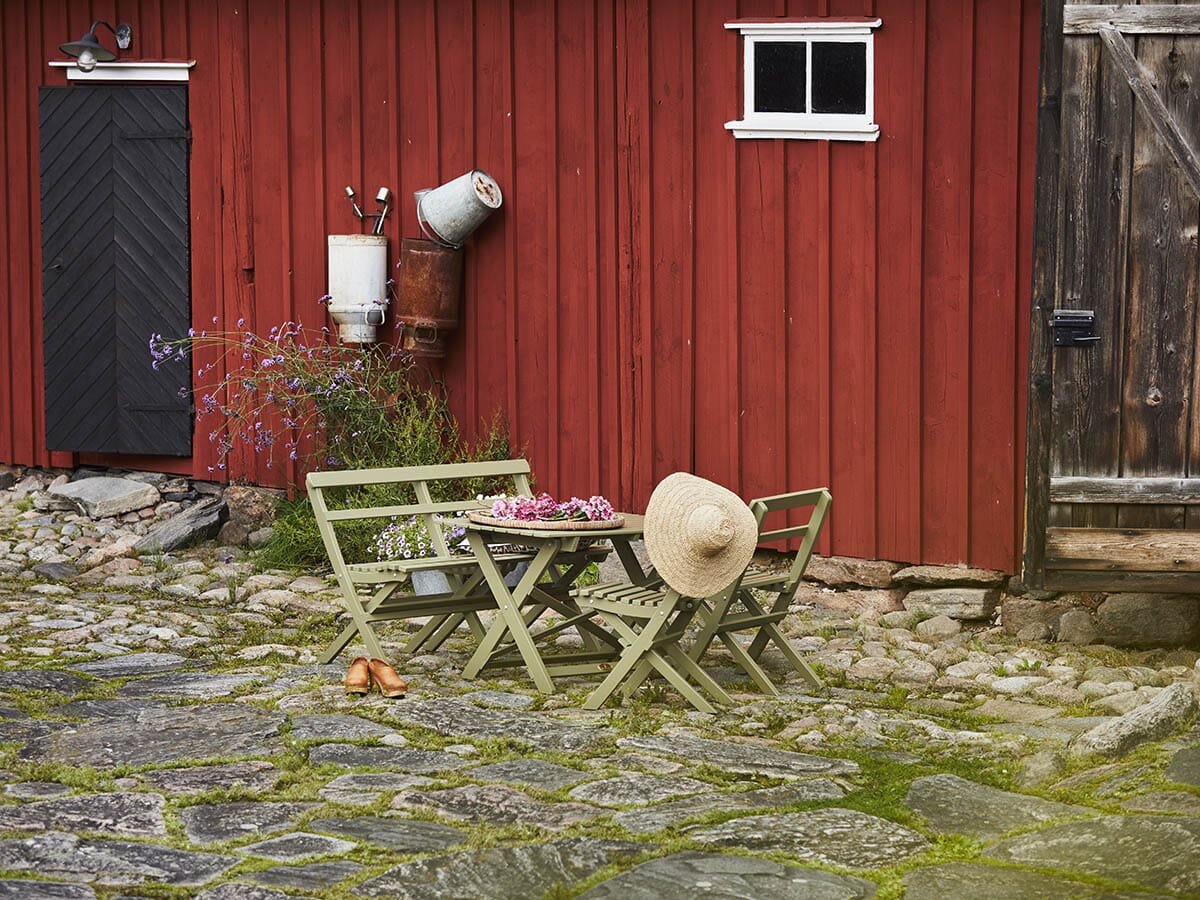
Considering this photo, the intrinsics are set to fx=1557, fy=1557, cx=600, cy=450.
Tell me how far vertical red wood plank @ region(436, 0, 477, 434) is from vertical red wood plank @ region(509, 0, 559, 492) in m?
0.31

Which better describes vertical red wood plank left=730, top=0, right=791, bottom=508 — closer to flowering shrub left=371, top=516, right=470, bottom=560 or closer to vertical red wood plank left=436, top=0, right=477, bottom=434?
flowering shrub left=371, top=516, right=470, bottom=560

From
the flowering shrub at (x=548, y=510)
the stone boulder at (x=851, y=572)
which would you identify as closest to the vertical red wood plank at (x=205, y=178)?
the stone boulder at (x=851, y=572)

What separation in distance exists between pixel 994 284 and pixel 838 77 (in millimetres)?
1286

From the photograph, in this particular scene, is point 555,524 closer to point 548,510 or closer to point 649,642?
point 548,510

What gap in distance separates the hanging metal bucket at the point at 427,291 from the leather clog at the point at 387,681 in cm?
328

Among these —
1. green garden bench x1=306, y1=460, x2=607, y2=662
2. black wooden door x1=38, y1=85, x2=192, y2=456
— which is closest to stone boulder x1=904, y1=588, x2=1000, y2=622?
green garden bench x1=306, y1=460, x2=607, y2=662

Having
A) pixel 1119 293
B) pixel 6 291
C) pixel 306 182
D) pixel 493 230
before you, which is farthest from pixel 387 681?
pixel 6 291

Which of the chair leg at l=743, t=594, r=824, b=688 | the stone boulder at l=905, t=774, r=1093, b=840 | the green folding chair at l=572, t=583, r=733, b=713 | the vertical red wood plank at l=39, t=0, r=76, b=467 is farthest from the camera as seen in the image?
the vertical red wood plank at l=39, t=0, r=76, b=467

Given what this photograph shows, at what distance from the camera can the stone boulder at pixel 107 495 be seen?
9664 mm

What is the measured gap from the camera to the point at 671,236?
812 centimetres

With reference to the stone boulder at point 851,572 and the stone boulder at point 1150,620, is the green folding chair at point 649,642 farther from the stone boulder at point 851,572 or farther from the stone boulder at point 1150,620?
the stone boulder at point 1150,620

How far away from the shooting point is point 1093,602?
276 inches

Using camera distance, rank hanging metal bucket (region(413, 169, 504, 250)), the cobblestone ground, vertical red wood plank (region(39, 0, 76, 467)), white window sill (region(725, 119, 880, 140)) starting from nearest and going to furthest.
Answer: the cobblestone ground < white window sill (region(725, 119, 880, 140)) < hanging metal bucket (region(413, 169, 504, 250)) < vertical red wood plank (region(39, 0, 76, 467))

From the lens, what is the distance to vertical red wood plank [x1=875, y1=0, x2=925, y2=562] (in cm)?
733
